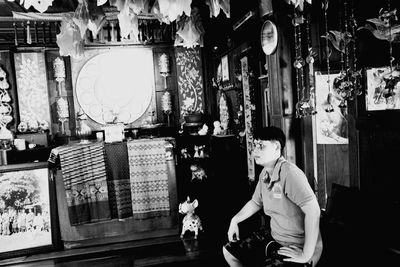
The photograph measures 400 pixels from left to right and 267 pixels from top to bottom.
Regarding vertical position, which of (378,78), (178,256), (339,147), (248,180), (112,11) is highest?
(112,11)

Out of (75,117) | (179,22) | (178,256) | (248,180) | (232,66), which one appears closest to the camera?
(179,22)

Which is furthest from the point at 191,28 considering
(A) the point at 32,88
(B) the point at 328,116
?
(A) the point at 32,88

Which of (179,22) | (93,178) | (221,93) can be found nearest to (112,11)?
(179,22)

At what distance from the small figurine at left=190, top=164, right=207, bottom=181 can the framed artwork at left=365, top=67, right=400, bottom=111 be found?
393cm

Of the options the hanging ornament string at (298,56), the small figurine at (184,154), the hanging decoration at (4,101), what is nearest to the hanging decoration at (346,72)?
the hanging ornament string at (298,56)

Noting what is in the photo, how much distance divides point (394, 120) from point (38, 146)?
569 cm

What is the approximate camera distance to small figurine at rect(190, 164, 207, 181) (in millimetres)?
6492

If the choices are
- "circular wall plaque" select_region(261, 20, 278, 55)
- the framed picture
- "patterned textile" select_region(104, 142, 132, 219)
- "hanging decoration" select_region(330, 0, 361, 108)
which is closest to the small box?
the framed picture

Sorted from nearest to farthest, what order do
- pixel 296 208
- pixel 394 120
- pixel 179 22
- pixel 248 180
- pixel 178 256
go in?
pixel 296 208 < pixel 394 120 < pixel 179 22 < pixel 178 256 < pixel 248 180

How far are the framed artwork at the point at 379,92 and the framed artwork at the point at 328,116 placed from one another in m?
0.31

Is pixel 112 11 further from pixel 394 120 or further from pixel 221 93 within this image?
pixel 394 120

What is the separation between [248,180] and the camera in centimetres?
527

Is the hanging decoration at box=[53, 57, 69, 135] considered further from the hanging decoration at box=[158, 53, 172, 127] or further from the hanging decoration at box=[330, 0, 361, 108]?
the hanging decoration at box=[330, 0, 361, 108]

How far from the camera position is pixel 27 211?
14.2 feet
